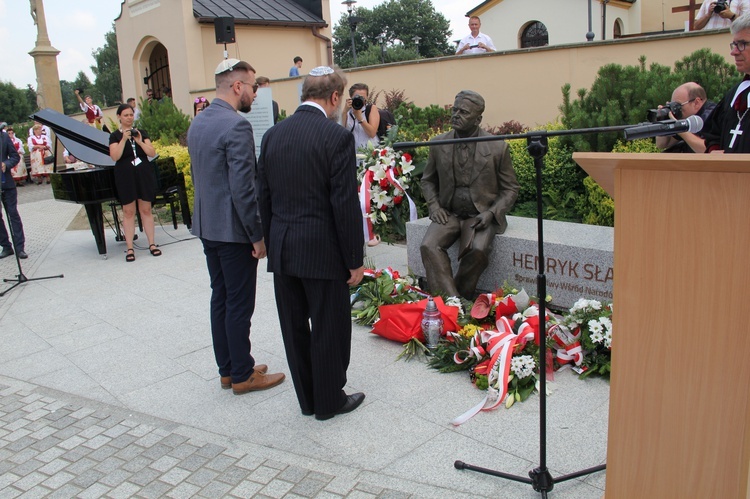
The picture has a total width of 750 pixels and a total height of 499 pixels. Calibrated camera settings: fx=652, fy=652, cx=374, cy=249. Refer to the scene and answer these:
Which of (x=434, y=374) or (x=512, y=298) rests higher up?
(x=512, y=298)

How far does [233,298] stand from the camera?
4203mm

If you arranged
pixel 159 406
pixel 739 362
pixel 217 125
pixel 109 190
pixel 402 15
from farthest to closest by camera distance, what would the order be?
pixel 402 15
pixel 109 190
pixel 159 406
pixel 217 125
pixel 739 362

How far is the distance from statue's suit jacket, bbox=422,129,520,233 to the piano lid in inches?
223

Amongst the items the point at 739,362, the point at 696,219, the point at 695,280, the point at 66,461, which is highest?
the point at 696,219

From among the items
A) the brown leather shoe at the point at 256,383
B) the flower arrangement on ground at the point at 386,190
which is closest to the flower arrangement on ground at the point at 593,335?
the brown leather shoe at the point at 256,383

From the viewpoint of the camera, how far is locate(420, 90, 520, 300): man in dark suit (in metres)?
5.54

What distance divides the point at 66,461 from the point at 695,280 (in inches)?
134

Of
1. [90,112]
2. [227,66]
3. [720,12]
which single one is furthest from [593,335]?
[90,112]

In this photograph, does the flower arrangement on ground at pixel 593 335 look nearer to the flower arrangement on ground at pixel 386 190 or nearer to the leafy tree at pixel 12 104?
the flower arrangement on ground at pixel 386 190

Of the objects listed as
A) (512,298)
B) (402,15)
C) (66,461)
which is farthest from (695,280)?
(402,15)

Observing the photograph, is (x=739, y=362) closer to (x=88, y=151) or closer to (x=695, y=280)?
(x=695, y=280)

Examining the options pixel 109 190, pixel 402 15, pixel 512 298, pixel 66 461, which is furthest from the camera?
pixel 402 15

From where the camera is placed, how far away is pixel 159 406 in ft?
14.3

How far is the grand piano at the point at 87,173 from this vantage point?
8.69m
